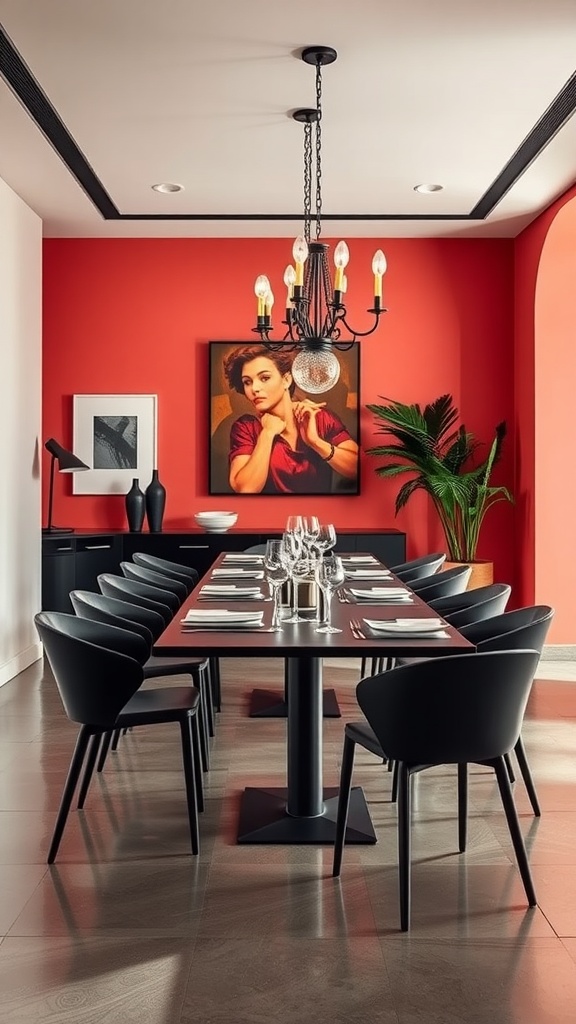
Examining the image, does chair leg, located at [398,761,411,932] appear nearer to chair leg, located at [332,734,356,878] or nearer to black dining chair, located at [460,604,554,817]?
chair leg, located at [332,734,356,878]

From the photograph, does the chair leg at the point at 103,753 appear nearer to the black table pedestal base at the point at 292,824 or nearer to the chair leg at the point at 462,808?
the black table pedestal base at the point at 292,824

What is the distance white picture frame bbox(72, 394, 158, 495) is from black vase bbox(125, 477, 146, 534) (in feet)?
1.10

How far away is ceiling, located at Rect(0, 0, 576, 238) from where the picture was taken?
13.9ft

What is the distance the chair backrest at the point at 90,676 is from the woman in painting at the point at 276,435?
15.1ft

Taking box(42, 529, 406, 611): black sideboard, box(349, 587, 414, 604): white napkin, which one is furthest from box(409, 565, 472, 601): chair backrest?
box(42, 529, 406, 611): black sideboard

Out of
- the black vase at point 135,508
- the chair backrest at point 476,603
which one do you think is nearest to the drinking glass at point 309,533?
the chair backrest at point 476,603

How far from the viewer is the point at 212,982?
8.64ft

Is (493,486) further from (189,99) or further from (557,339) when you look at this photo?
(189,99)

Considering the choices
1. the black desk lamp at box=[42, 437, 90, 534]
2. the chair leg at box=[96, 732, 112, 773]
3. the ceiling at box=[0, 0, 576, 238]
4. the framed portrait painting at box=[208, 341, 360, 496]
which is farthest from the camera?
the framed portrait painting at box=[208, 341, 360, 496]

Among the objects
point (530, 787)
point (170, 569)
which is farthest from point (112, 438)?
point (530, 787)

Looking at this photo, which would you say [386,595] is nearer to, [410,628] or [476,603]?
[476,603]

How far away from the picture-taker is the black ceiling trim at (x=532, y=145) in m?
5.08

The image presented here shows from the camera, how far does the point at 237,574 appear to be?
5.21m

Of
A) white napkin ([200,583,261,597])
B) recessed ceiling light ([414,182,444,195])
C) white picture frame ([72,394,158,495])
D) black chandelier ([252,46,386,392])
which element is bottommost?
white napkin ([200,583,261,597])
